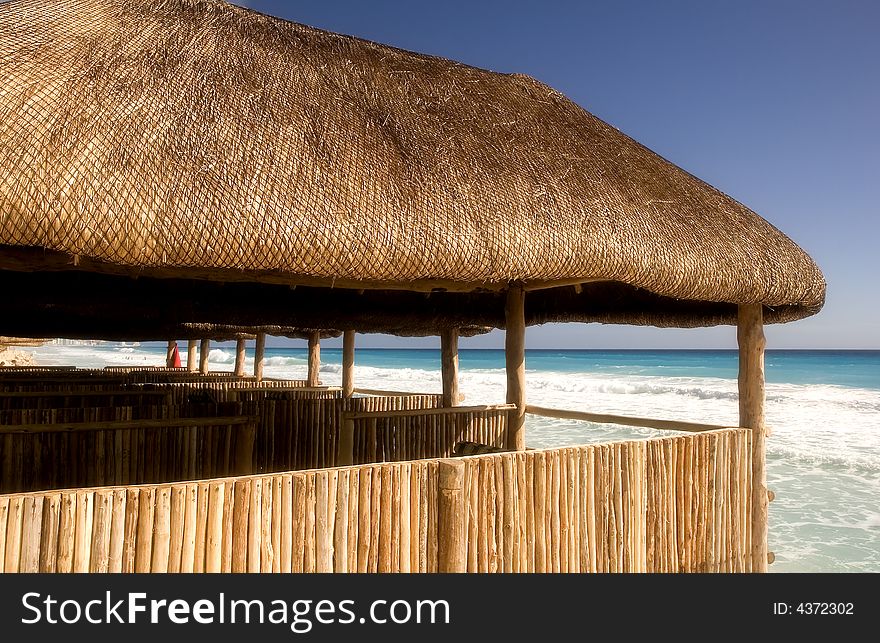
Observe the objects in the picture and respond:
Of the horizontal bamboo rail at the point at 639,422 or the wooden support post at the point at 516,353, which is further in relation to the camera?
the wooden support post at the point at 516,353

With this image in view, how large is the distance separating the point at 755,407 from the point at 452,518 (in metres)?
2.74

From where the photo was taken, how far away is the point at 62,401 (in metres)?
6.10

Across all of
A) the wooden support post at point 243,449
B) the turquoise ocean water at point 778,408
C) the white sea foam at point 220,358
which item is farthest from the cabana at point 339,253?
the white sea foam at point 220,358

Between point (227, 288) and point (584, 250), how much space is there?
190 inches

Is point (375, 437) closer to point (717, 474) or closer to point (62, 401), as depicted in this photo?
point (717, 474)

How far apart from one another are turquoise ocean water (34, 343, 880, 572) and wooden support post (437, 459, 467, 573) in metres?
6.43

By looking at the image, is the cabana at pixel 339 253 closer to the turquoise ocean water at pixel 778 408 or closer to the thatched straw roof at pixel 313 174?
the thatched straw roof at pixel 313 174

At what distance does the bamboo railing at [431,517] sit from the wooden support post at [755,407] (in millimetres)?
148

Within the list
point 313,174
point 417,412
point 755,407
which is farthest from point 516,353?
point 313,174

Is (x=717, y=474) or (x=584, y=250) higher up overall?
(x=584, y=250)

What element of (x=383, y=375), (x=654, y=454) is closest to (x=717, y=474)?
(x=654, y=454)

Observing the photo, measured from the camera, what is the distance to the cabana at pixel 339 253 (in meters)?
2.80

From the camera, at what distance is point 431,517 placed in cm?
318

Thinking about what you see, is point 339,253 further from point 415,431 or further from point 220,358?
point 220,358
